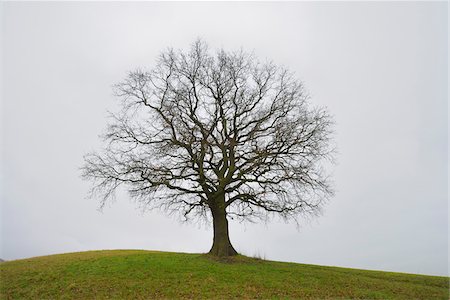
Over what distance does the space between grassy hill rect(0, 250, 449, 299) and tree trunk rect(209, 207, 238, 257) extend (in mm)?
860

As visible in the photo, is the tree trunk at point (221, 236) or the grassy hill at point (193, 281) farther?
the tree trunk at point (221, 236)

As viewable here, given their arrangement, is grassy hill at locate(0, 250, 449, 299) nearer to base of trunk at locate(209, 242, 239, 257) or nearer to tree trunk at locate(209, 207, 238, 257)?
base of trunk at locate(209, 242, 239, 257)

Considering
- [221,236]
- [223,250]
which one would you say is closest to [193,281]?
[223,250]

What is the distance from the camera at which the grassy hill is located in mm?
17422

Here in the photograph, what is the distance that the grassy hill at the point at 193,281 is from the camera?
17.4 meters

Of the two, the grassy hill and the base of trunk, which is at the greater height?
the base of trunk

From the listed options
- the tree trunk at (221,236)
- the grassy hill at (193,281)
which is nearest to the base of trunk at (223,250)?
the tree trunk at (221,236)

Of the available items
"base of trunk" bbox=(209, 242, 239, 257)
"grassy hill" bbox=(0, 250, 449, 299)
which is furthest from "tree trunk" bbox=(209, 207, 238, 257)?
"grassy hill" bbox=(0, 250, 449, 299)

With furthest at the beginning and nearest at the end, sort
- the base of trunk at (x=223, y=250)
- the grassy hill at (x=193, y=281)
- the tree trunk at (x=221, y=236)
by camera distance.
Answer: the tree trunk at (x=221, y=236) < the base of trunk at (x=223, y=250) < the grassy hill at (x=193, y=281)

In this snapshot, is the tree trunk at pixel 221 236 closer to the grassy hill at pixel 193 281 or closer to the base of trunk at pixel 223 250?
the base of trunk at pixel 223 250

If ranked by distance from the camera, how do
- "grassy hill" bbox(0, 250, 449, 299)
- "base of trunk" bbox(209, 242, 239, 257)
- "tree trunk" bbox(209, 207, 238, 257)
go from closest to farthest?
1. "grassy hill" bbox(0, 250, 449, 299)
2. "base of trunk" bbox(209, 242, 239, 257)
3. "tree trunk" bbox(209, 207, 238, 257)

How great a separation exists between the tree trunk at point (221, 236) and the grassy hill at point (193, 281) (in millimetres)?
860

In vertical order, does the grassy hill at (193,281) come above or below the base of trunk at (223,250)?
below

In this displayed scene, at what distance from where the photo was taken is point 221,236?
2436 centimetres
